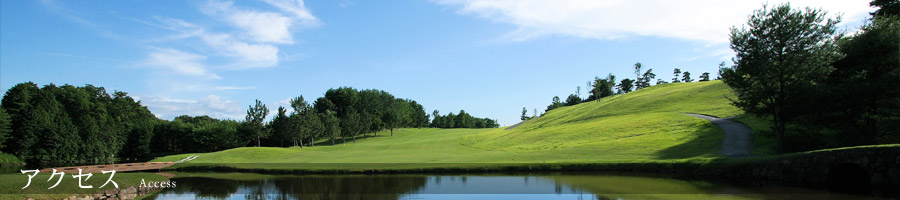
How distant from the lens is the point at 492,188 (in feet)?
68.3

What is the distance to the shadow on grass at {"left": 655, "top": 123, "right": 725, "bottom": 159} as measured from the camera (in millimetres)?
29234

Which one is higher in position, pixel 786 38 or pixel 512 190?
pixel 786 38

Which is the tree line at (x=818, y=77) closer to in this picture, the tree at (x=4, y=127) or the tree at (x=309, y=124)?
the tree at (x=309, y=124)

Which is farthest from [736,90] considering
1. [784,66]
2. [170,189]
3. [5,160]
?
[5,160]

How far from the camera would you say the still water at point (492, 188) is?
57.7ft

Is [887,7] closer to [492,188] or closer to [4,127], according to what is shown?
[492,188]

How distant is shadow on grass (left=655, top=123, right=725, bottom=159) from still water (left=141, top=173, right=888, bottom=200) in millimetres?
7476

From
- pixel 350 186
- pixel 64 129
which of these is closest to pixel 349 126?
pixel 64 129

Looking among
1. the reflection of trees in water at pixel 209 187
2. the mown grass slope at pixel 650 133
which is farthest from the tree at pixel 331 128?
the reflection of trees in water at pixel 209 187

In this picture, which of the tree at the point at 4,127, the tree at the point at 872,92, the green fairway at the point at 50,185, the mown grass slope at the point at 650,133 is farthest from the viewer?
the tree at the point at 4,127

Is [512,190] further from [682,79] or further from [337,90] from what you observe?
[682,79]

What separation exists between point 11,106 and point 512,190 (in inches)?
3164

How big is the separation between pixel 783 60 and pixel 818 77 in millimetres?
2279

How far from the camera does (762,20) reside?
30.4 meters
